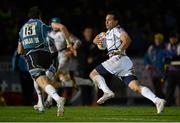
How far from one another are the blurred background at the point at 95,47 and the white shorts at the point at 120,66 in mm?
6816

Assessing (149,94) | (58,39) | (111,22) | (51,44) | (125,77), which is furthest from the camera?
(58,39)

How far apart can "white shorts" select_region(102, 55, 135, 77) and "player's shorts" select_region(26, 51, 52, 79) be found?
4.71ft

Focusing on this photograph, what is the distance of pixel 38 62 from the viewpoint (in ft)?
54.3

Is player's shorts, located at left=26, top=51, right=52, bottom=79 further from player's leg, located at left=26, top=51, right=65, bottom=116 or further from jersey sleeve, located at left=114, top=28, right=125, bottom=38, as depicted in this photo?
jersey sleeve, located at left=114, top=28, right=125, bottom=38

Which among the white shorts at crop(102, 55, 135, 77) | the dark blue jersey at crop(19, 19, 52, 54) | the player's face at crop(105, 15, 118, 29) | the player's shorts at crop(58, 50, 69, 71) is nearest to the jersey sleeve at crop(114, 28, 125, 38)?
the player's face at crop(105, 15, 118, 29)

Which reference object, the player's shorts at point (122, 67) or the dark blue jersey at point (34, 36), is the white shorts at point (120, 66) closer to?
the player's shorts at point (122, 67)

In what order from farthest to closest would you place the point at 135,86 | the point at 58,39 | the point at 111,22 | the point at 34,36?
the point at 58,39 → the point at 111,22 → the point at 34,36 → the point at 135,86

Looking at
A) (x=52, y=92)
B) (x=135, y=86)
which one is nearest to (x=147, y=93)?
(x=135, y=86)

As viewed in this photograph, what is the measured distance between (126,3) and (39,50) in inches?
549

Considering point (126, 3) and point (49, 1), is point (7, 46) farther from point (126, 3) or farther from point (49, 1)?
point (126, 3)

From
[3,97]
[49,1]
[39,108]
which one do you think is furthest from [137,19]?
[39,108]

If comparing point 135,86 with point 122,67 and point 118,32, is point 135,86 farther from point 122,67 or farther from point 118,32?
point 118,32

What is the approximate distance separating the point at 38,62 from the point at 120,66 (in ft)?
6.02

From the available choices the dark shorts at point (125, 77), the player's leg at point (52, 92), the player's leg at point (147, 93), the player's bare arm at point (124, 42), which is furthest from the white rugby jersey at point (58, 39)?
the player's leg at point (52, 92)
